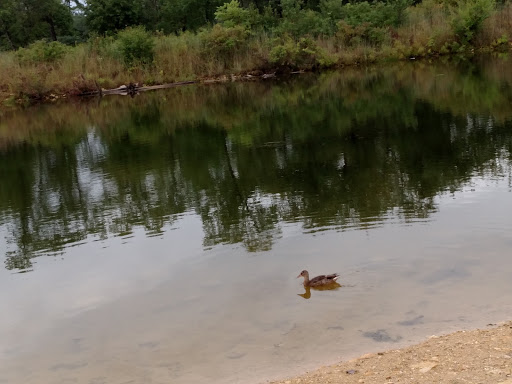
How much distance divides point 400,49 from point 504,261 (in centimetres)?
3561

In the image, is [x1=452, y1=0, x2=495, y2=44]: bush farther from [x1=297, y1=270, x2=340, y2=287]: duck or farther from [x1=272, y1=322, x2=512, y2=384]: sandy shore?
[x1=272, y1=322, x2=512, y2=384]: sandy shore

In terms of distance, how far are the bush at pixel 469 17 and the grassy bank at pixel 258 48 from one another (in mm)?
131

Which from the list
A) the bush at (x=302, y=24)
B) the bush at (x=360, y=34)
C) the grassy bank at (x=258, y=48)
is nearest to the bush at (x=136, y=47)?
the grassy bank at (x=258, y=48)

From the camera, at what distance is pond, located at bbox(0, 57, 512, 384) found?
694 centimetres

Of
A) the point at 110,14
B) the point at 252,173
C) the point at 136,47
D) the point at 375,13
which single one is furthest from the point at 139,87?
the point at 252,173

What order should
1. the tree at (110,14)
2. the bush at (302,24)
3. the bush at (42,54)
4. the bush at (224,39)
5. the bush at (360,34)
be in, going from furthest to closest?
the tree at (110,14) → the bush at (42,54) → the bush at (302,24) → the bush at (224,39) → the bush at (360,34)

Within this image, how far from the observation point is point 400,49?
41688 millimetres

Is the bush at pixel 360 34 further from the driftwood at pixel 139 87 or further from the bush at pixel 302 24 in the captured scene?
the driftwood at pixel 139 87

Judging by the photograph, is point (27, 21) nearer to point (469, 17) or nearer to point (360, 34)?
point (360, 34)

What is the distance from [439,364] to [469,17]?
38.1 meters

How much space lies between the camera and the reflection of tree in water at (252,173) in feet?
37.8

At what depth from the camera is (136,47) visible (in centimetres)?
4347

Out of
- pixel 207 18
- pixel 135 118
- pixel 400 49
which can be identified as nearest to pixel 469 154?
pixel 135 118

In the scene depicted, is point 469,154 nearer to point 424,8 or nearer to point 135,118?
point 135,118
